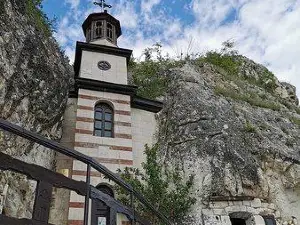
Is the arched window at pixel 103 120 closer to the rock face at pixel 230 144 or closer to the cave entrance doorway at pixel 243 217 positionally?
the rock face at pixel 230 144

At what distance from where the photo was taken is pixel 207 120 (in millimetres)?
13617

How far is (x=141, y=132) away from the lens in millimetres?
14000

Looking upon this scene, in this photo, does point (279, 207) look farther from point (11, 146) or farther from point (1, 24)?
point (1, 24)

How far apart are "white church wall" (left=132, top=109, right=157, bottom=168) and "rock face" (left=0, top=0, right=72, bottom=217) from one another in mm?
2901

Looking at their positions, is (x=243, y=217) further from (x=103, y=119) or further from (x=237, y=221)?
(x=103, y=119)

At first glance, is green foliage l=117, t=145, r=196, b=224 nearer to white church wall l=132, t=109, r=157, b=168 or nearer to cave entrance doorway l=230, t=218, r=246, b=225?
white church wall l=132, t=109, r=157, b=168

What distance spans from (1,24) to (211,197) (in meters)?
7.74

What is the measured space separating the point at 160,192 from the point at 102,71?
22.5ft

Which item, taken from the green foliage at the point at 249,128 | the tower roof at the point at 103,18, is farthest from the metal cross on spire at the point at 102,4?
the green foliage at the point at 249,128

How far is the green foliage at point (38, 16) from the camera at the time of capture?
11234 mm

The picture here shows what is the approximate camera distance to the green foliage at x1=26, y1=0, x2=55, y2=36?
11.2 meters

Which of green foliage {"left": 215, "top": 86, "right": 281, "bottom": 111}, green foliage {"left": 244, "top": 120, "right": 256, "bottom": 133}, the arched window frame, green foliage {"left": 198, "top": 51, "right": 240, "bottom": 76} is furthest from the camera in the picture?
green foliage {"left": 198, "top": 51, "right": 240, "bottom": 76}

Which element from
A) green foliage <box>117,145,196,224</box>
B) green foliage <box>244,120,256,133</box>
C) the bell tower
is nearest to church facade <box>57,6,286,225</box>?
the bell tower

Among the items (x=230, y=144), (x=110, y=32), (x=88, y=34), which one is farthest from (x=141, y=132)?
(x=88, y=34)
